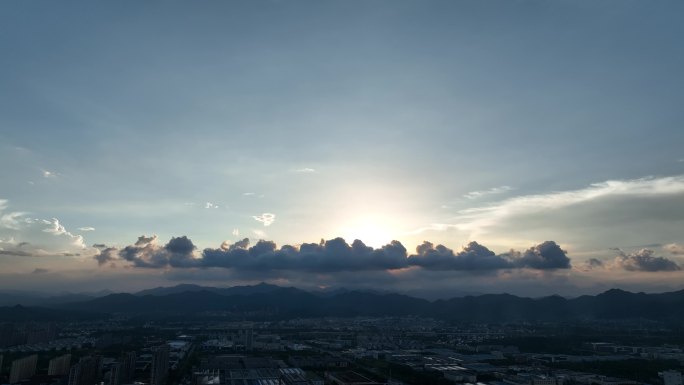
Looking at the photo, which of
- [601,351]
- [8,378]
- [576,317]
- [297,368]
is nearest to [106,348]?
[8,378]

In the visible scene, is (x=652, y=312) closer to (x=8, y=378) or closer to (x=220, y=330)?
(x=220, y=330)

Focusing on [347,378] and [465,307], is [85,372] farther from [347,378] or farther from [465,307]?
[465,307]

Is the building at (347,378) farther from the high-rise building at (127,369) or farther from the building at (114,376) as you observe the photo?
the building at (114,376)

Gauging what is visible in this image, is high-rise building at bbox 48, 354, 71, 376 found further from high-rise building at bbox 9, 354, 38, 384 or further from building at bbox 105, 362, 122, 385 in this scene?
building at bbox 105, 362, 122, 385

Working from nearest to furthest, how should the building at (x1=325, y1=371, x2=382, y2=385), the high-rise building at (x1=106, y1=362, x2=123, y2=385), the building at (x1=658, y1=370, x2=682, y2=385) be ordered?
the high-rise building at (x1=106, y1=362, x2=123, y2=385), the building at (x1=325, y1=371, x2=382, y2=385), the building at (x1=658, y1=370, x2=682, y2=385)

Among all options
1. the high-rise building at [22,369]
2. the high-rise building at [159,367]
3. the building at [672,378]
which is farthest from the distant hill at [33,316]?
the building at [672,378]

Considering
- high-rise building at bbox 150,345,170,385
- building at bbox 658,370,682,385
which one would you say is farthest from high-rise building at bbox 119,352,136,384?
building at bbox 658,370,682,385

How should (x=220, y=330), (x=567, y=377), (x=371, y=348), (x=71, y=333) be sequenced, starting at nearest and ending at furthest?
1. (x=567, y=377)
2. (x=371, y=348)
3. (x=71, y=333)
4. (x=220, y=330)

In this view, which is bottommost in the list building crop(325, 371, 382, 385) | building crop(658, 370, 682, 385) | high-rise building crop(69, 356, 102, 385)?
building crop(325, 371, 382, 385)
